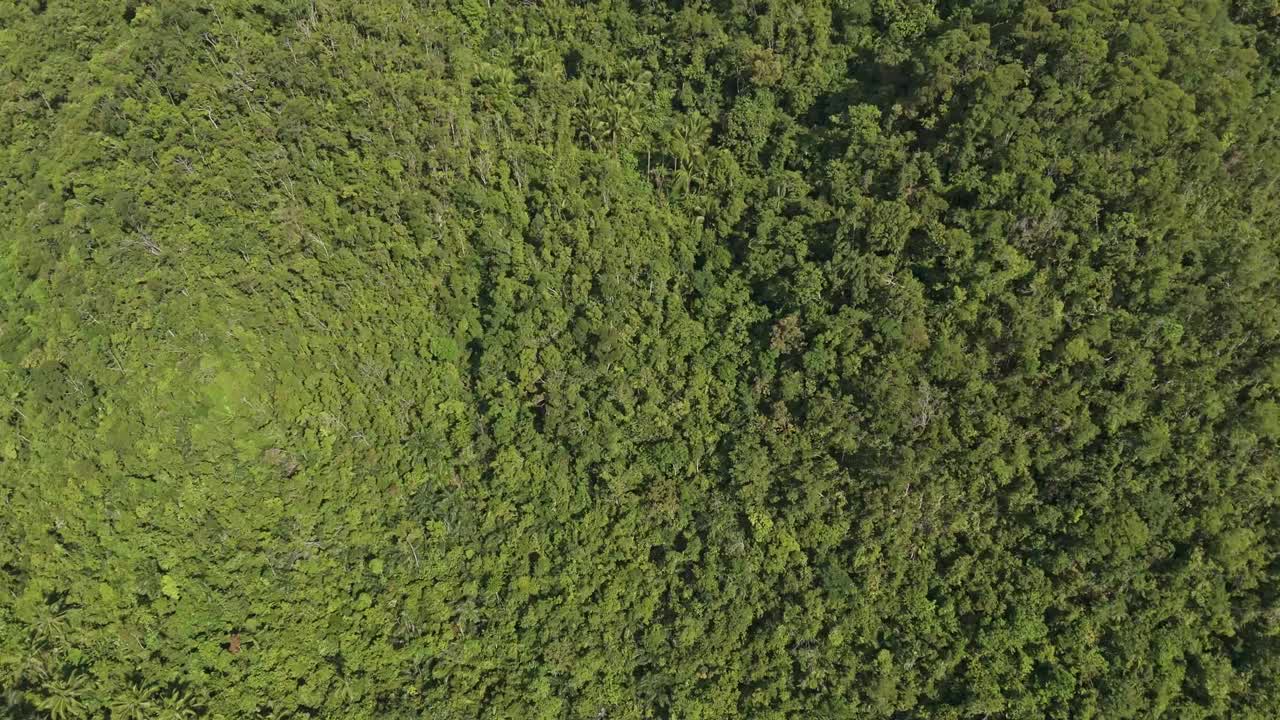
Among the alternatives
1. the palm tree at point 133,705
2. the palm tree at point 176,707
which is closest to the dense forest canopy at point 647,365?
the palm tree at point 176,707

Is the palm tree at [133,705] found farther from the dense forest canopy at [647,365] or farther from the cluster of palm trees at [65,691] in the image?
the dense forest canopy at [647,365]

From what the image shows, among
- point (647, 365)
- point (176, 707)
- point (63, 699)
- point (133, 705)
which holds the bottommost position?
point (176, 707)

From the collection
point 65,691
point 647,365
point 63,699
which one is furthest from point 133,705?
point 647,365

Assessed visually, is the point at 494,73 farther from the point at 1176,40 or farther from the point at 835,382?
the point at 1176,40

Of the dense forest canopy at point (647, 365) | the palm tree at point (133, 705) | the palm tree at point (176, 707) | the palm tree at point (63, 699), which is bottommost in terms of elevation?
the palm tree at point (176, 707)

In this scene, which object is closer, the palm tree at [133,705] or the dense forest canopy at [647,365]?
the palm tree at [133,705]

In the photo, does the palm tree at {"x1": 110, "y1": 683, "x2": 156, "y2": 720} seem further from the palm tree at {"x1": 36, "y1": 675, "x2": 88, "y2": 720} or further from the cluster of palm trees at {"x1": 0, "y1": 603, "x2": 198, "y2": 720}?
A: the palm tree at {"x1": 36, "y1": 675, "x2": 88, "y2": 720}

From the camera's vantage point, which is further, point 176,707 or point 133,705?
point 176,707

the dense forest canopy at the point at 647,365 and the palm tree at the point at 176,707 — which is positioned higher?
the dense forest canopy at the point at 647,365

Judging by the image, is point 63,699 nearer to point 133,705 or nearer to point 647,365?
point 133,705
